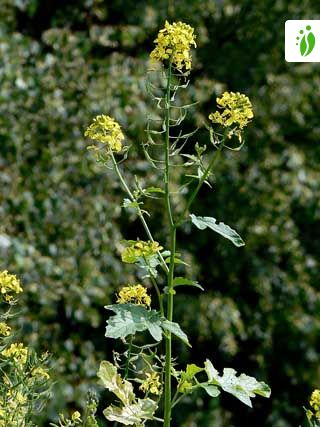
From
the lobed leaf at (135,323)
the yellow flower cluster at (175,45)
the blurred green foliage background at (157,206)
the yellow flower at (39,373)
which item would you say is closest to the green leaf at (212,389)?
the lobed leaf at (135,323)

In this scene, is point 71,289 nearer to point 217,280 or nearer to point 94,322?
point 94,322

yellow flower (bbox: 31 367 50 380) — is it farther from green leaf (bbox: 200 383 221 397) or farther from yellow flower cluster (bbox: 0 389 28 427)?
green leaf (bbox: 200 383 221 397)

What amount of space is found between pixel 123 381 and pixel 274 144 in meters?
3.11

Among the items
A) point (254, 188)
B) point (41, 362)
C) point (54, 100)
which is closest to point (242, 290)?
point (254, 188)

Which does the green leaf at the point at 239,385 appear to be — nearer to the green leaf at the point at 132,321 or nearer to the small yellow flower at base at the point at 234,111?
the green leaf at the point at 132,321

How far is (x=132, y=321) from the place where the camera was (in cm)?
152

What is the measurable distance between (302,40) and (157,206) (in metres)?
0.96

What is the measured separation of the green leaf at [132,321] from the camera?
148 cm

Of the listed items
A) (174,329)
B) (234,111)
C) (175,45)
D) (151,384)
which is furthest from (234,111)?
(151,384)

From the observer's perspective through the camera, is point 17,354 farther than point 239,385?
Yes

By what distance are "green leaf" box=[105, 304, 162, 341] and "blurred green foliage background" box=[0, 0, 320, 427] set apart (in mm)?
2086

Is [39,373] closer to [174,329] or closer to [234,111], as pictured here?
[174,329]

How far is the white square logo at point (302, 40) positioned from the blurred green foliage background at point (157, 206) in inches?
2.7

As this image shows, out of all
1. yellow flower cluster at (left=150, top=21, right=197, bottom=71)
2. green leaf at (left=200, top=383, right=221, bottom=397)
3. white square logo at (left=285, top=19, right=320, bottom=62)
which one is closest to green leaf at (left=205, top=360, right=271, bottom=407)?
green leaf at (left=200, top=383, right=221, bottom=397)
